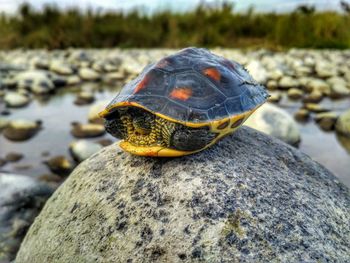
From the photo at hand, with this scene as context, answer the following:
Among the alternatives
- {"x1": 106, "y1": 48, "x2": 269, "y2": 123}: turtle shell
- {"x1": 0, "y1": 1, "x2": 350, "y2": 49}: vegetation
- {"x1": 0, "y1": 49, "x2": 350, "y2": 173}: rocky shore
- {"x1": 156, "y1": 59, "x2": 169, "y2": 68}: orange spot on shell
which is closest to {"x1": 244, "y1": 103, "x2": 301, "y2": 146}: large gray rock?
{"x1": 0, "y1": 49, "x2": 350, "y2": 173}: rocky shore

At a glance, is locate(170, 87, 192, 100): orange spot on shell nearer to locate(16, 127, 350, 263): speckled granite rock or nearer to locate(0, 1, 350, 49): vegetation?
locate(16, 127, 350, 263): speckled granite rock

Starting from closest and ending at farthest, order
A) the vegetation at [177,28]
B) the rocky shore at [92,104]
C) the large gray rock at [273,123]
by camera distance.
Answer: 1. the large gray rock at [273,123]
2. the rocky shore at [92,104]
3. the vegetation at [177,28]

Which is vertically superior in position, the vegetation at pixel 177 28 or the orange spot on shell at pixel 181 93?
the orange spot on shell at pixel 181 93

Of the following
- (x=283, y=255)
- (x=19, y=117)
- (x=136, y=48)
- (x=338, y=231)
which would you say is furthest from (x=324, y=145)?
(x=136, y=48)

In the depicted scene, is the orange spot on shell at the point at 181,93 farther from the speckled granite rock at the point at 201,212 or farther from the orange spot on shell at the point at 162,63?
the speckled granite rock at the point at 201,212

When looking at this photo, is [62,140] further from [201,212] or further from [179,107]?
[201,212]

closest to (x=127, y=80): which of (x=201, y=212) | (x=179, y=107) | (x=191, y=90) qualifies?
(x=191, y=90)

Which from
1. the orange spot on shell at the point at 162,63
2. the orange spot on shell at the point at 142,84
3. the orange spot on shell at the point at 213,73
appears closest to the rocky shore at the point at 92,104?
the orange spot on shell at the point at 142,84
